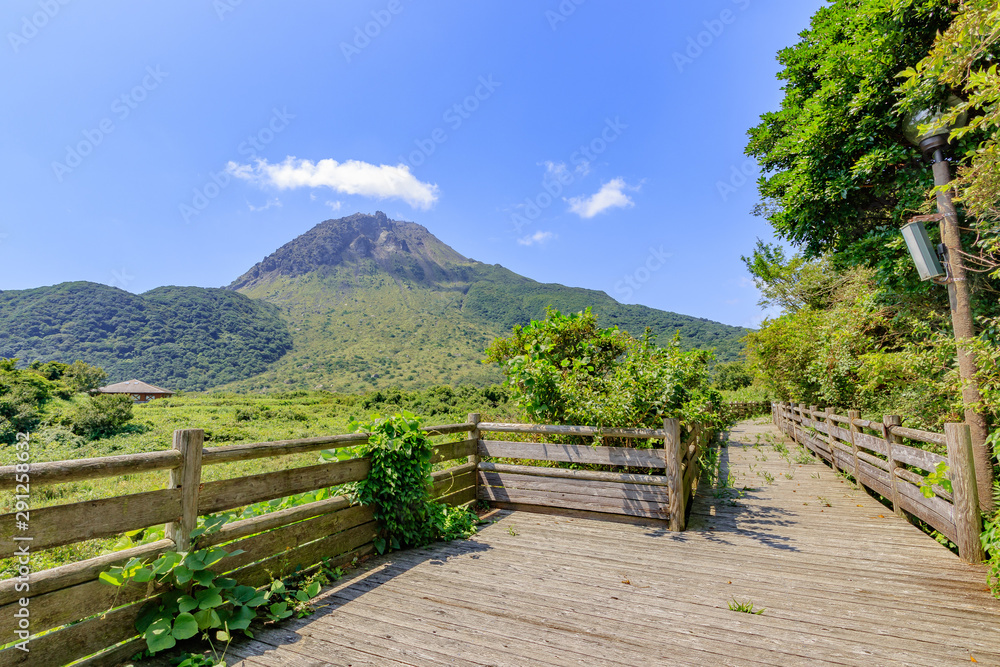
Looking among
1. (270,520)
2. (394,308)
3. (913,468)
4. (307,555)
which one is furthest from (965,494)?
(394,308)

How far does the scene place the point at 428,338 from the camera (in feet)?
328

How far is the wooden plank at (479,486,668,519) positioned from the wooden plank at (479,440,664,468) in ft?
1.40

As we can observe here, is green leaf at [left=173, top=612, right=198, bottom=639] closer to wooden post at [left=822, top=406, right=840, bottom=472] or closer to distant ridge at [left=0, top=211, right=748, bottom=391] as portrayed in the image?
wooden post at [left=822, top=406, right=840, bottom=472]

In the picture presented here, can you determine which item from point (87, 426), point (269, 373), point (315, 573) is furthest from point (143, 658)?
point (269, 373)

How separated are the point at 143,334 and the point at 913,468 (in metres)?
114

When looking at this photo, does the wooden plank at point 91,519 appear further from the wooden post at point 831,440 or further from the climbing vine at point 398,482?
the wooden post at point 831,440

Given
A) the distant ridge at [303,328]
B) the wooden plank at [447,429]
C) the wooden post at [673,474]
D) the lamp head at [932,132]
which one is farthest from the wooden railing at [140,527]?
the distant ridge at [303,328]

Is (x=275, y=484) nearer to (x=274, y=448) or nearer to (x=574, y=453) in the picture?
(x=274, y=448)

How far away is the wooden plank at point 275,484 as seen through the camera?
3055 millimetres

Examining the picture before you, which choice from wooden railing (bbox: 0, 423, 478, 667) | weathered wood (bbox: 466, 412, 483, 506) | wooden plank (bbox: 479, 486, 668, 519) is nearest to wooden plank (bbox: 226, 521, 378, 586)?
wooden railing (bbox: 0, 423, 478, 667)

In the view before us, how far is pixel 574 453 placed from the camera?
18.5 feet

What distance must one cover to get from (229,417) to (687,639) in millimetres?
44288

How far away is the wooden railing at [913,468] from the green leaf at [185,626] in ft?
19.1

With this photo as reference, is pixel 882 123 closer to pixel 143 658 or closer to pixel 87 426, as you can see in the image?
pixel 143 658
